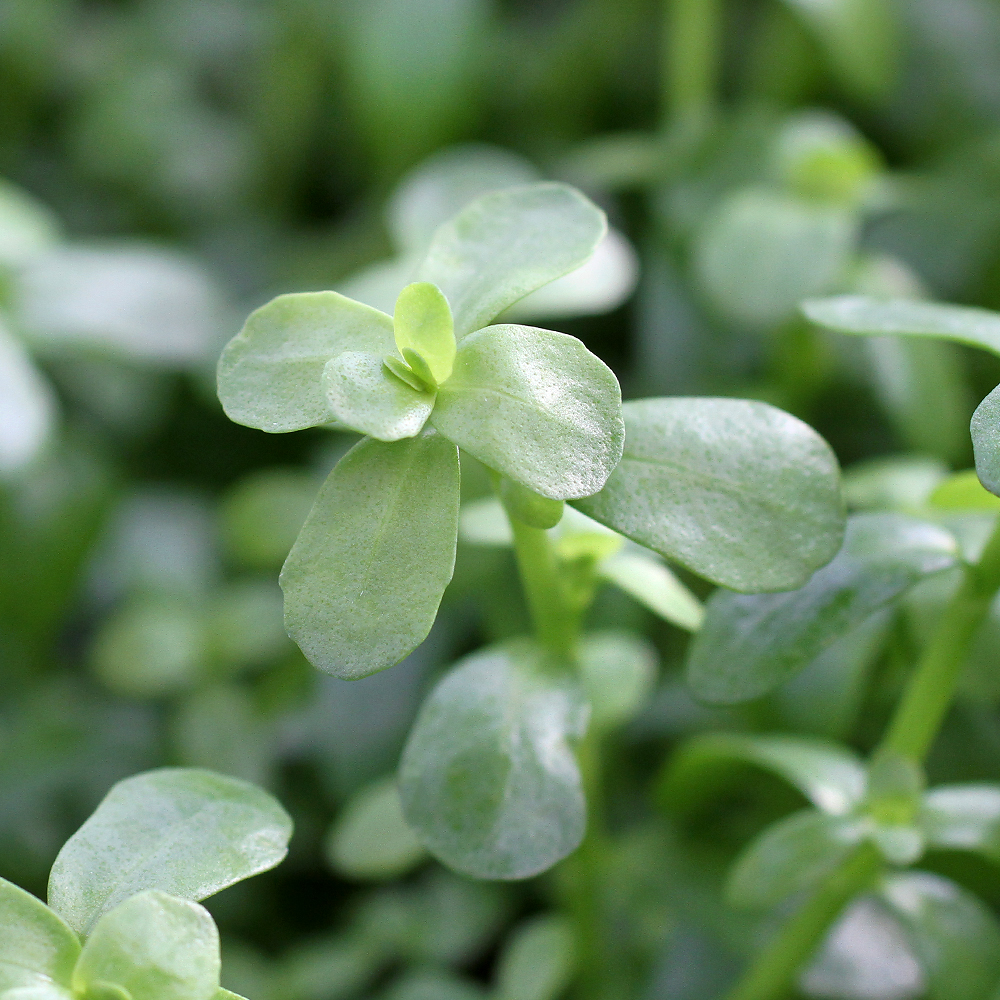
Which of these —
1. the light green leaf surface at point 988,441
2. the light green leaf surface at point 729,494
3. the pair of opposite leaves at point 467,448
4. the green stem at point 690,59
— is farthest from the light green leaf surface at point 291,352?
the green stem at point 690,59

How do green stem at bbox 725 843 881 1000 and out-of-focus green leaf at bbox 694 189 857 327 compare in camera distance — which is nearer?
green stem at bbox 725 843 881 1000

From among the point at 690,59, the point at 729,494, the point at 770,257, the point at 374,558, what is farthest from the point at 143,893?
the point at 690,59

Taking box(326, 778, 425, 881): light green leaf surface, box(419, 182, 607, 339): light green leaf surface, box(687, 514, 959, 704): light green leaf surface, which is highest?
box(419, 182, 607, 339): light green leaf surface

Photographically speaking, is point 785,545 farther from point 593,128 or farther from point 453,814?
point 593,128

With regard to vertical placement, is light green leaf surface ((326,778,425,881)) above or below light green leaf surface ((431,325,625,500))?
below

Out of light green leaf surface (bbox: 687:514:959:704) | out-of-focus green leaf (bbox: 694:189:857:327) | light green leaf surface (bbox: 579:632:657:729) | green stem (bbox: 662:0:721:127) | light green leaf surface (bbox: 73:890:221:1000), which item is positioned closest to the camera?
light green leaf surface (bbox: 73:890:221:1000)

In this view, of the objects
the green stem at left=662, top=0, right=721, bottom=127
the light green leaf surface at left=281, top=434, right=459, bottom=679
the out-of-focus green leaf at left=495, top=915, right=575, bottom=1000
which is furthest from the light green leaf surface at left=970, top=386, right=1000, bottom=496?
the green stem at left=662, top=0, right=721, bottom=127

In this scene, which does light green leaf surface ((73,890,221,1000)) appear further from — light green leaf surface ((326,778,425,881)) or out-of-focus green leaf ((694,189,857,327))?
out-of-focus green leaf ((694,189,857,327))
